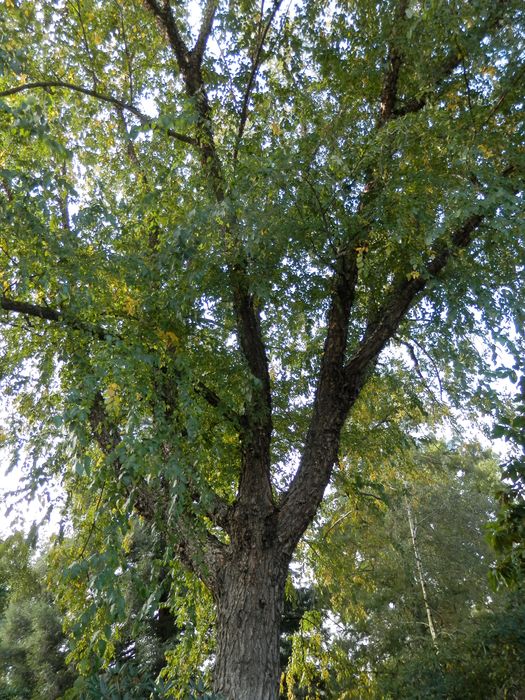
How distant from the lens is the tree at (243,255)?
3.40 metres

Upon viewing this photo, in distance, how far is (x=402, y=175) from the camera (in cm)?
409

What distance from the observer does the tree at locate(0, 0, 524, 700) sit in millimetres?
3396

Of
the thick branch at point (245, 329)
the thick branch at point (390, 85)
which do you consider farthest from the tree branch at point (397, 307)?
the thick branch at point (390, 85)

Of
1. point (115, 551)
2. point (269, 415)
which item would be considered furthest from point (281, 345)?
point (115, 551)

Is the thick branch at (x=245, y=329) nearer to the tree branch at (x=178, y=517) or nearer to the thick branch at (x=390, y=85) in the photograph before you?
the tree branch at (x=178, y=517)

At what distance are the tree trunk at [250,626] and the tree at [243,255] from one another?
1 cm

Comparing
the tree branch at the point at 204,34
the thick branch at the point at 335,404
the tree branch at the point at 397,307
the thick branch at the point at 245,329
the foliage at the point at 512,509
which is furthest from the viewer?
the tree branch at the point at 204,34

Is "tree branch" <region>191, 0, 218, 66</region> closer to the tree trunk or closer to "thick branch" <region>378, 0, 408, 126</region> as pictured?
"thick branch" <region>378, 0, 408, 126</region>

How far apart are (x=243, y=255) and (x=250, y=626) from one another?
269 cm

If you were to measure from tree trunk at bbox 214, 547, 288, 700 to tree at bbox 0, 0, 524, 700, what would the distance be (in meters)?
0.01

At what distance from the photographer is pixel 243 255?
168 inches

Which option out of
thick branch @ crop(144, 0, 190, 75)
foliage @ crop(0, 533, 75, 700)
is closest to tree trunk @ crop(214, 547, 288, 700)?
thick branch @ crop(144, 0, 190, 75)

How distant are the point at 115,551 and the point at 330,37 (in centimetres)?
524

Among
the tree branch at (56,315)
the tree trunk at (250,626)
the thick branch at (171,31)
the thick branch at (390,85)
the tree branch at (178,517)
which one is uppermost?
the thick branch at (171,31)
